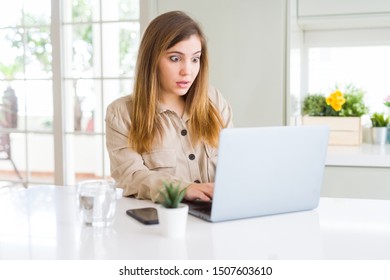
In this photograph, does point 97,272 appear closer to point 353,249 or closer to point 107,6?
point 353,249

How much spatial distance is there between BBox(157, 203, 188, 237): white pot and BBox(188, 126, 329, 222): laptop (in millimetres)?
132

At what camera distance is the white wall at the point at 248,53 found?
9.23 feet

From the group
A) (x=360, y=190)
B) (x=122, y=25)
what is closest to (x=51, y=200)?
(x=360, y=190)

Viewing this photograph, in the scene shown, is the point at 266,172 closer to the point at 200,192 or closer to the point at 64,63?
the point at 200,192

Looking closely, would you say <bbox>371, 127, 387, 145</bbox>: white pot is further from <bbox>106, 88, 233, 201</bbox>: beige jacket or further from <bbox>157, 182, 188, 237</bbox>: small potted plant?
<bbox>157, 182, 188, 237</bbox>: small potted plant

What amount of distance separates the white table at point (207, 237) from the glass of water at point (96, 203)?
0.03m

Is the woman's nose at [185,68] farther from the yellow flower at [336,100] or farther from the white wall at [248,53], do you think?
the yellow flower at [336,100]

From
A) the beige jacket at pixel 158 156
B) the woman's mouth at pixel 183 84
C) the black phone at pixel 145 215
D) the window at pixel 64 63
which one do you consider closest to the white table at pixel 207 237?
the black phone at pixel 145 215

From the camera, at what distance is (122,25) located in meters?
3.42

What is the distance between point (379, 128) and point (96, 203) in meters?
2.30

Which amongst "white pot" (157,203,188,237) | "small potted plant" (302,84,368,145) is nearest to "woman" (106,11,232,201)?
"white pot" (157,203,188,237)

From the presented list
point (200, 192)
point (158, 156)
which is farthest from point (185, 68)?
point (200, 192)

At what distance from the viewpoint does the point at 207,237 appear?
1165 mm

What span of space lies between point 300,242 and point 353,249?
0.11 meters
